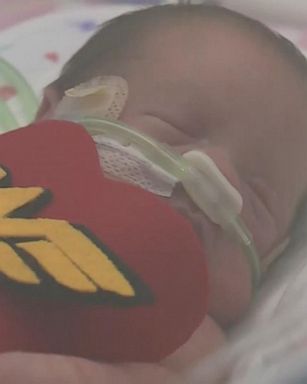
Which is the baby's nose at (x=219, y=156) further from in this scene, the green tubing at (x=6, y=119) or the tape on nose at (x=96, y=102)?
the green tubing at (x=6, y=119)

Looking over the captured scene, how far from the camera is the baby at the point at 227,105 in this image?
940 millimetres

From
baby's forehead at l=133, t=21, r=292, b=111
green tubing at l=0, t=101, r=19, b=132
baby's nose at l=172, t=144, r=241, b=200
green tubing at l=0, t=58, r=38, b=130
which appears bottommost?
green tubing at l=0, t=101, r=19, b=132

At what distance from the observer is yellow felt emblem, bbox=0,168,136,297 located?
71 cm

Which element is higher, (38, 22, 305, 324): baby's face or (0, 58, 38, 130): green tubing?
(38, 22, 305, 324): baby's face

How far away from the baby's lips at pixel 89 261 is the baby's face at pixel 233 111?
0.13 m

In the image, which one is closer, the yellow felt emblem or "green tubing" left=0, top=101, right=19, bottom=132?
the yellow felt emblem

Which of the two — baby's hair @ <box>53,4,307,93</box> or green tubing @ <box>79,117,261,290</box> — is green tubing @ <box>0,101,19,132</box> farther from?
green tubing @ <box>79,117,261,290</box>

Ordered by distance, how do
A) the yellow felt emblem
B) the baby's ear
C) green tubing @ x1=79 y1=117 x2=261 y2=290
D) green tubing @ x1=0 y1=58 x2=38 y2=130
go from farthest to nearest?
green tubing @ x1=0 y1=58 x2=38 y2=130 → the baby's ear → green tubing @ x1=79 y1=117 x2=261 y2=290 → the yellow felt emblem

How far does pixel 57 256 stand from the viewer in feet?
2.36

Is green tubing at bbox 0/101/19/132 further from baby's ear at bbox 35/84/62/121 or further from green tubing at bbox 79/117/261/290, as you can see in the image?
green tubing at bbox 79/117/261/290

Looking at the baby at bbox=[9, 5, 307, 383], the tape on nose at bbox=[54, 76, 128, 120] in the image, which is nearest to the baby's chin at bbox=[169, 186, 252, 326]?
the baby at bbox=[9, 5, 307, 383]

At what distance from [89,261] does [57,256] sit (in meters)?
0.02

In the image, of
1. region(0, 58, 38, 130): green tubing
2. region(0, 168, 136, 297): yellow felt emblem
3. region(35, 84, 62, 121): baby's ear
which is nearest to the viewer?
region(0, 168, 136, 297): yellow felt emblem

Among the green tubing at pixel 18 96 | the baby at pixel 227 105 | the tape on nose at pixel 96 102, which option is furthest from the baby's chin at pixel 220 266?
the green tubing at pixel 18 96
